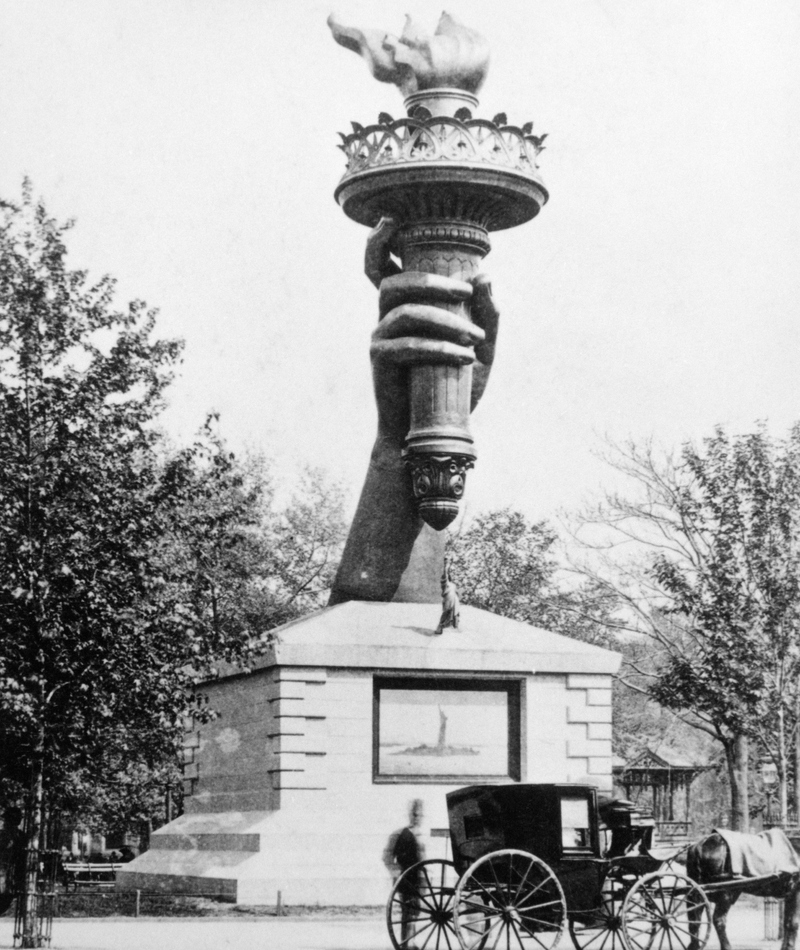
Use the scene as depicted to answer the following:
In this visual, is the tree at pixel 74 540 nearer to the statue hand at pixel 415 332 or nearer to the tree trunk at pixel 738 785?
the statue hand at pixel 415 332

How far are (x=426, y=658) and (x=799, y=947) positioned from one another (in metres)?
6.81

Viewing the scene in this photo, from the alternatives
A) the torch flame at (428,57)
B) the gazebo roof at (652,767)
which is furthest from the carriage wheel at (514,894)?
the gazebo roof at (652,767)

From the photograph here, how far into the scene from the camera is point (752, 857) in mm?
14703

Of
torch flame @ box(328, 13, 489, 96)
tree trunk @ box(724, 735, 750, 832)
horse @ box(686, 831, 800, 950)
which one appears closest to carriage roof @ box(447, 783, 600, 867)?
horse @ box(686, 831, 800, 950)

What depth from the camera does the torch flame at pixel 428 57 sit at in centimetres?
2319

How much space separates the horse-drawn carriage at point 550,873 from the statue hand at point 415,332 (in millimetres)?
9520

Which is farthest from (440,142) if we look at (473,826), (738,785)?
(738,785)

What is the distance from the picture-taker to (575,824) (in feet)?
45.5

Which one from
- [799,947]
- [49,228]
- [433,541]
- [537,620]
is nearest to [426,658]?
[433,541]

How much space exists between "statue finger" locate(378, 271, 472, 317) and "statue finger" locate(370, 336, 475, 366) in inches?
22.9

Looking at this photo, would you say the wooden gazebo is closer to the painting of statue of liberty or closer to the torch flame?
the painting of statue of liberty

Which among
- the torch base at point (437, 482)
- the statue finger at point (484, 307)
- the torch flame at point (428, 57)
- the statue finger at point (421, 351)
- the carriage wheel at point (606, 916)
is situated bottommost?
the carriage wheel at point (606, 916)

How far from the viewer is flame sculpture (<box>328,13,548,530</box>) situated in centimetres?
2227

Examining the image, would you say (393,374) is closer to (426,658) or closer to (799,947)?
(426,658)
